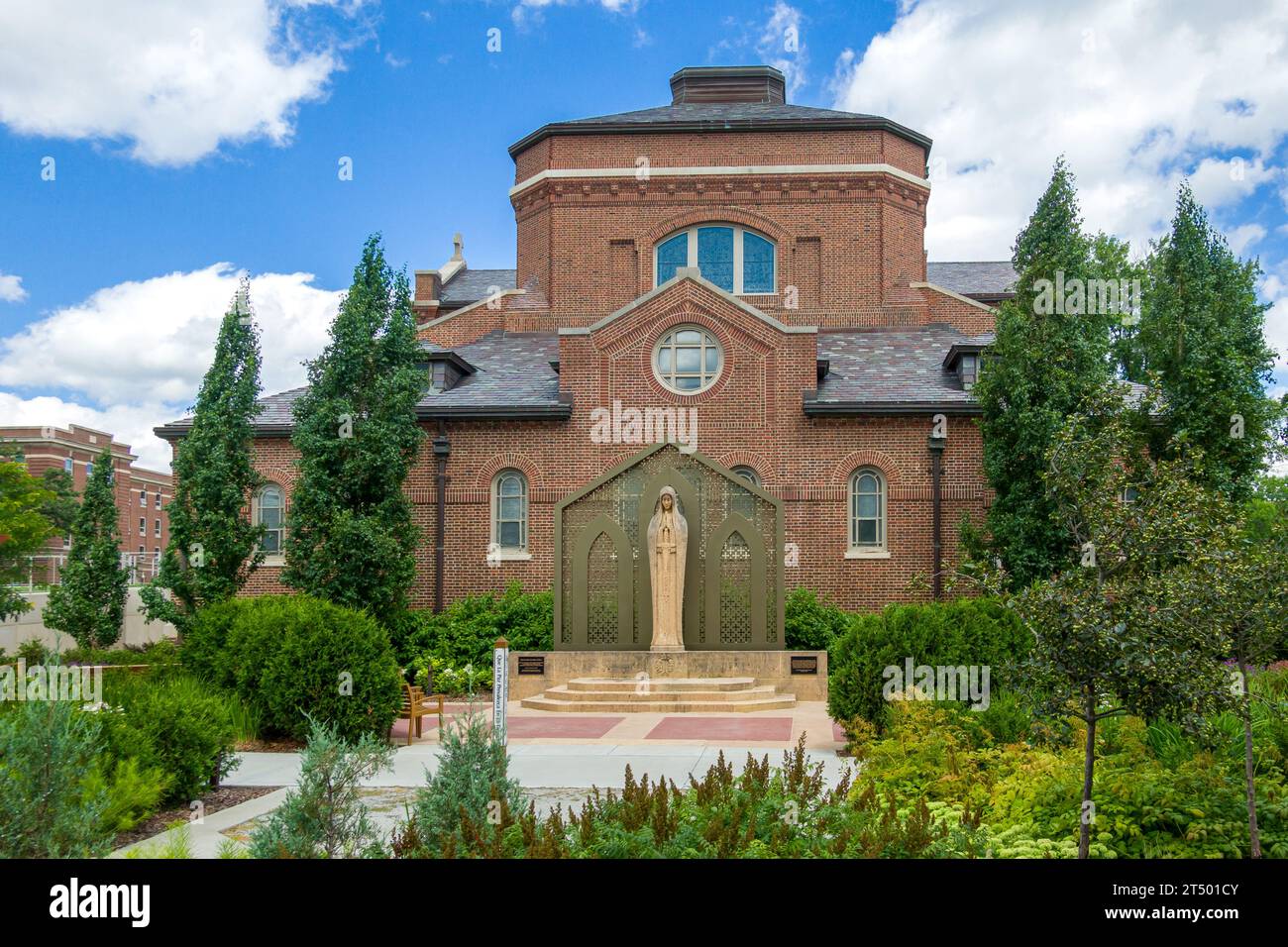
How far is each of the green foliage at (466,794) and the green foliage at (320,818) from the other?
379 millimetres

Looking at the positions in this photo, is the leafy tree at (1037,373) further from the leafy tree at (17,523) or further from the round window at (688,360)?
the leafy tree at (17,523)

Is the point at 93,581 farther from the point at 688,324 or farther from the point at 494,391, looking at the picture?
the point at 688,324

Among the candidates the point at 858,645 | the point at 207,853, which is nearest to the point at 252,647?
the point at 207,853

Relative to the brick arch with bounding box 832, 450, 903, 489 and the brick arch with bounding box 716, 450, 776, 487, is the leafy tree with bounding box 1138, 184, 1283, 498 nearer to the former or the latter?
the brick arch with bounding box 832, 450, 903, 489

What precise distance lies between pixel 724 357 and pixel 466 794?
18551 millimetres

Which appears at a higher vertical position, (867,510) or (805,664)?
(867,510)

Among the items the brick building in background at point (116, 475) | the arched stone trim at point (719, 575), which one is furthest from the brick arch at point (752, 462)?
the brick building in background at point (116, 475)

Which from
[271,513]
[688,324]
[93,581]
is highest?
[688,324]

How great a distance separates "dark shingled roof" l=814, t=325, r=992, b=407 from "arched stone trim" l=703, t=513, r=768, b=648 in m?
5.86

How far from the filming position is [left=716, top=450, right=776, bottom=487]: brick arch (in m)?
24.3

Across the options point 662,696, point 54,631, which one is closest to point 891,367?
point 662,696

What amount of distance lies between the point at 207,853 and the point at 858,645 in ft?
26.4

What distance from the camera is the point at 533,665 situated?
19.0m
